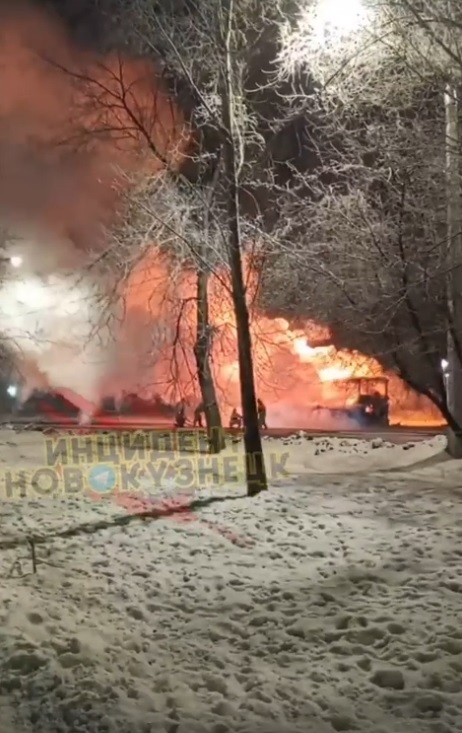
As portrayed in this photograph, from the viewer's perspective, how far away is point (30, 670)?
6289 mm

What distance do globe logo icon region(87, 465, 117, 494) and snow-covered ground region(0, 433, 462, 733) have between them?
1.11m

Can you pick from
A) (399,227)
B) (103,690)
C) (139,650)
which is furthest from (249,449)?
(103,690)

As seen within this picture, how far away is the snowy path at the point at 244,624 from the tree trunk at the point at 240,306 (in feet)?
3.93

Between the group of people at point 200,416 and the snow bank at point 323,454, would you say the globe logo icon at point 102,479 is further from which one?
the group of people at point 200,416

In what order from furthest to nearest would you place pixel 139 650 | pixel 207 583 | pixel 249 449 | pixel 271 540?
pixel 249 449, pixel 271 540, pixel 207 583, pixel 139 650

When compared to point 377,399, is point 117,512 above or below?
below

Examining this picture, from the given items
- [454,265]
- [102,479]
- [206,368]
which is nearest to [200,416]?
[206,368]

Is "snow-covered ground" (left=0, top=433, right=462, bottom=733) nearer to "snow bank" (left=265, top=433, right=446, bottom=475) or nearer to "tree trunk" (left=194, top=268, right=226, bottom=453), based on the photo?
"snow bank" (left=265, top=433, right=446, bottom=475)

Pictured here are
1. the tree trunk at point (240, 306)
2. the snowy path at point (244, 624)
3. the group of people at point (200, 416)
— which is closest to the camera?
the snowy path at point (244, 624)

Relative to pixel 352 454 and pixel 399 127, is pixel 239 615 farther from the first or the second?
pixel 352 454

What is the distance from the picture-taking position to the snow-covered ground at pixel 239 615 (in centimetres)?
552

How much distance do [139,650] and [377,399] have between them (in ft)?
94.2

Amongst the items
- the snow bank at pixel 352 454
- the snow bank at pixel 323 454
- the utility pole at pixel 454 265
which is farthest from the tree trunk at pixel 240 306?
the utility pole at pixel 454 265

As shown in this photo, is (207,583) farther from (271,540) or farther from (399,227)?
(399,227)
